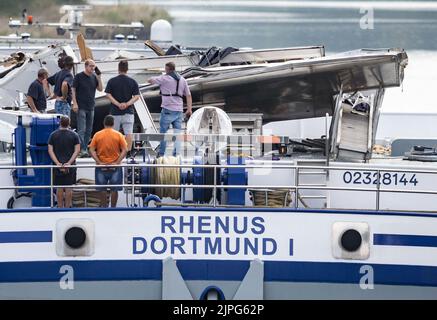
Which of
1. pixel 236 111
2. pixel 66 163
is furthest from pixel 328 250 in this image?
pixel 236 111

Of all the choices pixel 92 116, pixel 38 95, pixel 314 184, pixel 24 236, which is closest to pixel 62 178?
pixel 24 236

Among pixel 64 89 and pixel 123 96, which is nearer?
pixel 123 96

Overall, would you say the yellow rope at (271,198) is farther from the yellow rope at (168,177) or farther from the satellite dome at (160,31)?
the satellite dome at (160,31)

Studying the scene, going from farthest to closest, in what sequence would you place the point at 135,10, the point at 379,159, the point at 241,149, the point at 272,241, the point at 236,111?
the point at 135,10 → the point at 236,111 → the point at 379,159 → the point at 241,149 → the point at 272,241

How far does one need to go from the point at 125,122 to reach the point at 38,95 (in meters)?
1.95

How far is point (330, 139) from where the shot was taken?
17.6m

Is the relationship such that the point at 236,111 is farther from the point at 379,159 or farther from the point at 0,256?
the point at 0,256

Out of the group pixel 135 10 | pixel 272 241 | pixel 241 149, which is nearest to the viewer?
pixel 272 241

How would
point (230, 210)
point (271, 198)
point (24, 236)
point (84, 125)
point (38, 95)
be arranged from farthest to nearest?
point (38, 95), point (84, 125), point (271, 198), point (24, 236), point (230, 210)

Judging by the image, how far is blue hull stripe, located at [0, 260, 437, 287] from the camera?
48.1 feet

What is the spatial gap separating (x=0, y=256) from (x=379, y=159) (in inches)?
219

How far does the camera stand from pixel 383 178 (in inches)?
637

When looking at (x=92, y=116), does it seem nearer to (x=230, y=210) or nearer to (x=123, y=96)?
(x=123, y=96)

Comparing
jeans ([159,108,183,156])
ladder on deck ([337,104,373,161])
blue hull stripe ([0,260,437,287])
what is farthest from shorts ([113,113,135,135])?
blue hull stripe ([0,260,437,287])
